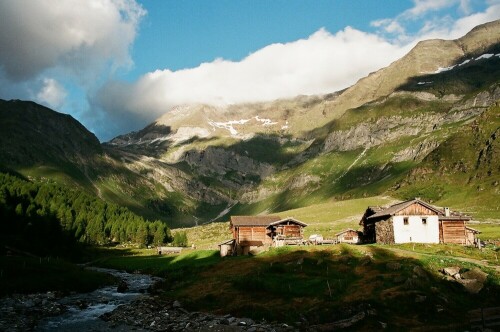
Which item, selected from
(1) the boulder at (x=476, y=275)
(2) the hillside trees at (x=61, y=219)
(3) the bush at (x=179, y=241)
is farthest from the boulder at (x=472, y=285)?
(3) the bush at (x=179, y=241)

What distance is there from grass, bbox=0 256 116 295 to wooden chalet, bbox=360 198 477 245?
52658 mm

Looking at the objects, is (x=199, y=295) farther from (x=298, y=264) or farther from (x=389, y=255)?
(x=389, y=255)

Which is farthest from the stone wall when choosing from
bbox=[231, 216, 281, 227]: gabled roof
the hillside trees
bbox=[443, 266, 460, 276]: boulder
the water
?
the hillside trees

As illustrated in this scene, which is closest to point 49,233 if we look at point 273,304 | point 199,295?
point 199,295

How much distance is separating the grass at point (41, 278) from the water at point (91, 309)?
244cm

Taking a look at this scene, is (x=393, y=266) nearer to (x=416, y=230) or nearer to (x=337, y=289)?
(x=337, y=289)

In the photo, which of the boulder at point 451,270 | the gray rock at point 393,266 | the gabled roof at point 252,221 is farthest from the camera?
the gabled roof at point 252,221

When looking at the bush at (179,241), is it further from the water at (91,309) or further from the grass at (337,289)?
the grass at (337,289)

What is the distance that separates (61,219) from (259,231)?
75.6m

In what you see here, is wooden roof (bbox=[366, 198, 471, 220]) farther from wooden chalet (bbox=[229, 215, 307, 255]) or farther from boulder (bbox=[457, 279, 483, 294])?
boulder (bbox=[457, 279, 483, 294])

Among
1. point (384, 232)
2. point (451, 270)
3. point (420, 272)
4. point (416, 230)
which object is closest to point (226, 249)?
point (384, 232)

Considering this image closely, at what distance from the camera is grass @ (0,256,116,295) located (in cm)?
4997

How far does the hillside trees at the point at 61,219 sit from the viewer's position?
4202 inches

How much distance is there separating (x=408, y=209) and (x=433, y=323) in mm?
51275
